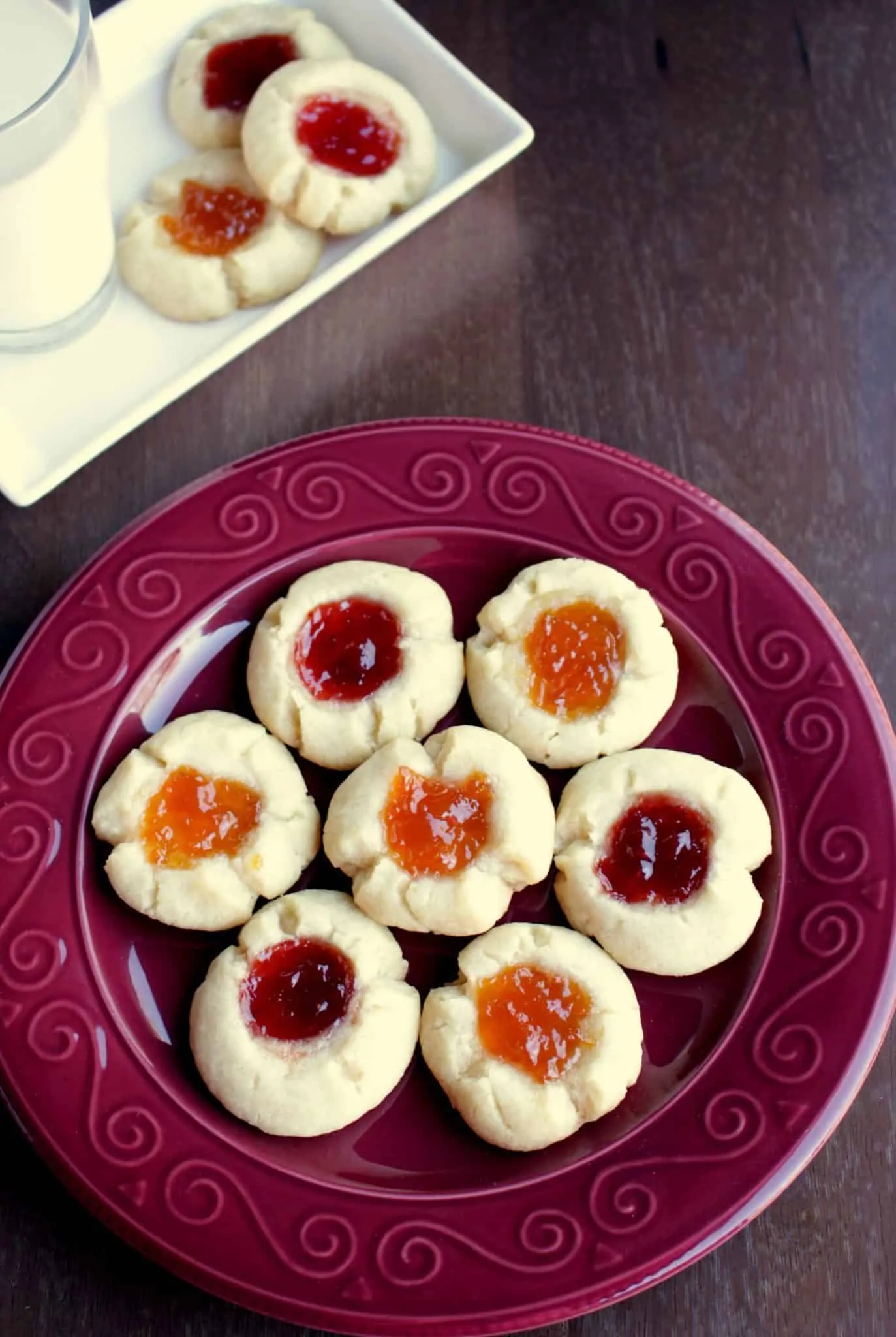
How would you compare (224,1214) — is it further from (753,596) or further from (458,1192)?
(753,596)

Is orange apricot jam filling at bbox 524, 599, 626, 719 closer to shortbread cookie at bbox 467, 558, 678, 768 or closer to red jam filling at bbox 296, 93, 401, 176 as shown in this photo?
shortbread cookie at bbox 467, 558, 678, 768

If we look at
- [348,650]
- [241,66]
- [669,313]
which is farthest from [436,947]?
[241,66]

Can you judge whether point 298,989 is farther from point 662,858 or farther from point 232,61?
point 232,61

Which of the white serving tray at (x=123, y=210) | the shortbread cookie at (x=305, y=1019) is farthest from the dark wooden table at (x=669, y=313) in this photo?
the shortbread cookie at (x=305, y=1019)

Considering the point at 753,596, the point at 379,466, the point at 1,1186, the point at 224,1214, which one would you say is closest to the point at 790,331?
the point at 753,596

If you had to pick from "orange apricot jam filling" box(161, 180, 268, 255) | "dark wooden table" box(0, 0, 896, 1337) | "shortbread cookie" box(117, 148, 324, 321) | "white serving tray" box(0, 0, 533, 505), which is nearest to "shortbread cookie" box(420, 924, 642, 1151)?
"dark wooden table" box(0, 0, 896, 1337)
